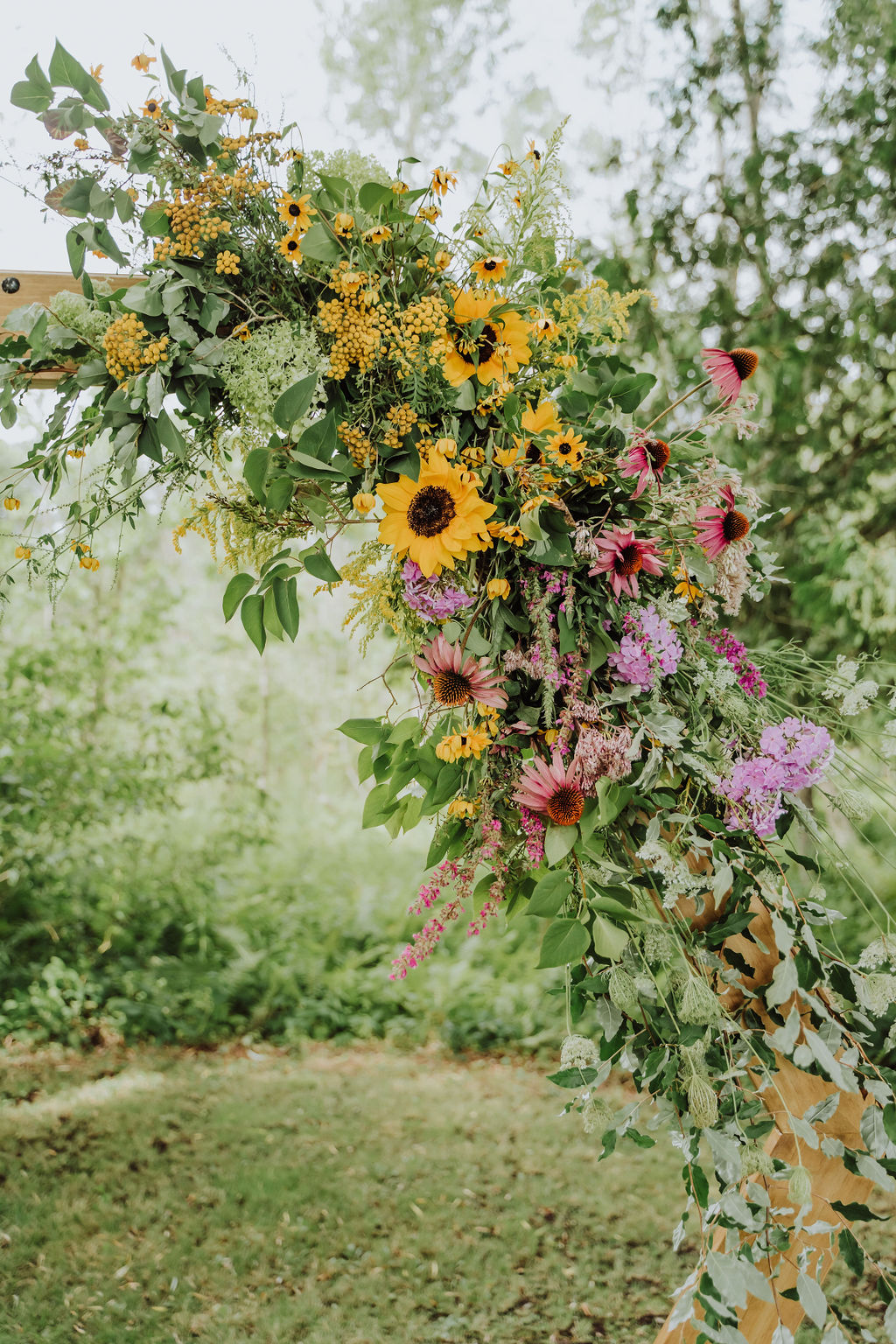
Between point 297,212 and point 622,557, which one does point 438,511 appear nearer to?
point 622,557

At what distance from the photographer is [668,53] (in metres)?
Answer: 3.80

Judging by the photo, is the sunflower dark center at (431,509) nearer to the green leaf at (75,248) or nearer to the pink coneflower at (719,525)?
the pink coneflower at (719,525)

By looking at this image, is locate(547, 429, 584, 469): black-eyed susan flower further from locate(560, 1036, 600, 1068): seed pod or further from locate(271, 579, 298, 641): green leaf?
locate(560, 1036, 600, 1068): seed pod

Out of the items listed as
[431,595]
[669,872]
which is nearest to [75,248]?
[431,595]

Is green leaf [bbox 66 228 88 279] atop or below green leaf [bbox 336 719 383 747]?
atop

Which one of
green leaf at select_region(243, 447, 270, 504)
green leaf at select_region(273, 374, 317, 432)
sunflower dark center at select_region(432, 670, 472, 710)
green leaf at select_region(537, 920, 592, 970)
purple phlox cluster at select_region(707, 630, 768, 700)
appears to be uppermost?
green leaf at select_region(273, 374, 317, 432)

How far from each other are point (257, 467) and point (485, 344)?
359mm

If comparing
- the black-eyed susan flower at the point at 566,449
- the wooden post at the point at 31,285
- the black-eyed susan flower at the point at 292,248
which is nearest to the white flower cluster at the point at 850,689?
the black-eyed susan flower at the point at 566,449

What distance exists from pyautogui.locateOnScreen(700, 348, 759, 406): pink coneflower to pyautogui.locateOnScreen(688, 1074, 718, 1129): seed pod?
0.91 metres

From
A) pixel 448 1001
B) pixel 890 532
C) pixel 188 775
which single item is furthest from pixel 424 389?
pixel 448 1001

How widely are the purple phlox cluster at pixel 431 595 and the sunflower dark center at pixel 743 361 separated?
50 centimetres

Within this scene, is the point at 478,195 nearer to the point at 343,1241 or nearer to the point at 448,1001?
the point at 343,1241

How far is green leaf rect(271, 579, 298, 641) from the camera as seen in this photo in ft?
3.87

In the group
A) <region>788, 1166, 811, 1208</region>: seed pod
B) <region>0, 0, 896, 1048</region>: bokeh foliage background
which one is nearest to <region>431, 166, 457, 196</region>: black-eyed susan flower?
<region>788, 1166, 811, 1208</region>: seed pod
